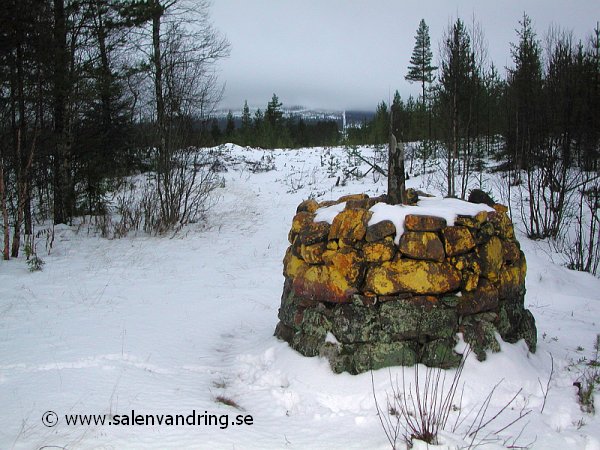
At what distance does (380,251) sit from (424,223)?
0.46 m

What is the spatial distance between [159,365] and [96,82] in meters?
9.06

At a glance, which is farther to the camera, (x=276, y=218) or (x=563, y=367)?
(x=276, y=218)

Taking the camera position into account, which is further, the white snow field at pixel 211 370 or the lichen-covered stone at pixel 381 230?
the lichen-covered stone at pixel 381 230

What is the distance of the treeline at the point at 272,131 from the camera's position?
4081 cm

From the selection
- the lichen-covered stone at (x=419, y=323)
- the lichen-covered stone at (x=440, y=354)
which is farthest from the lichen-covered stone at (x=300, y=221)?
the lichen-covered stone at (x=440, y=354)

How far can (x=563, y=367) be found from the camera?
3943 millimetres

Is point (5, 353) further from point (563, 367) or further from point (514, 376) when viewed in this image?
point (563, 367)

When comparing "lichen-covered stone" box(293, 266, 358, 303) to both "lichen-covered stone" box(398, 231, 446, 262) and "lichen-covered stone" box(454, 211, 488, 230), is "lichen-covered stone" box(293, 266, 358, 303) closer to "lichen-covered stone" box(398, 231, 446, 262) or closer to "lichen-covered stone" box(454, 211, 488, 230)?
"lichen-covered stone" box(398, 231, 446, 262)

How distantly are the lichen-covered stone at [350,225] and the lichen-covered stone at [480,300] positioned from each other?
105 cm

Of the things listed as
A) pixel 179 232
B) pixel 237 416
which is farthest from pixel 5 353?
pixel 179 232

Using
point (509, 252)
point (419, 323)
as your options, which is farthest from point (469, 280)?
point (509, 252)

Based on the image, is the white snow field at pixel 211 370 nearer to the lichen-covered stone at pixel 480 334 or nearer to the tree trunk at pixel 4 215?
the lichen-covered stone at pixel 480 334

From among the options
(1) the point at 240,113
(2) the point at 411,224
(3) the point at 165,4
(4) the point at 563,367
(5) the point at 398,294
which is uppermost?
(1) the point at 240,113

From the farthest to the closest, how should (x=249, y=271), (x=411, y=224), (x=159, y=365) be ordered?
1. (x=249, y=271)
2. (x=159, y=365)
3. (x=411, y=224)
